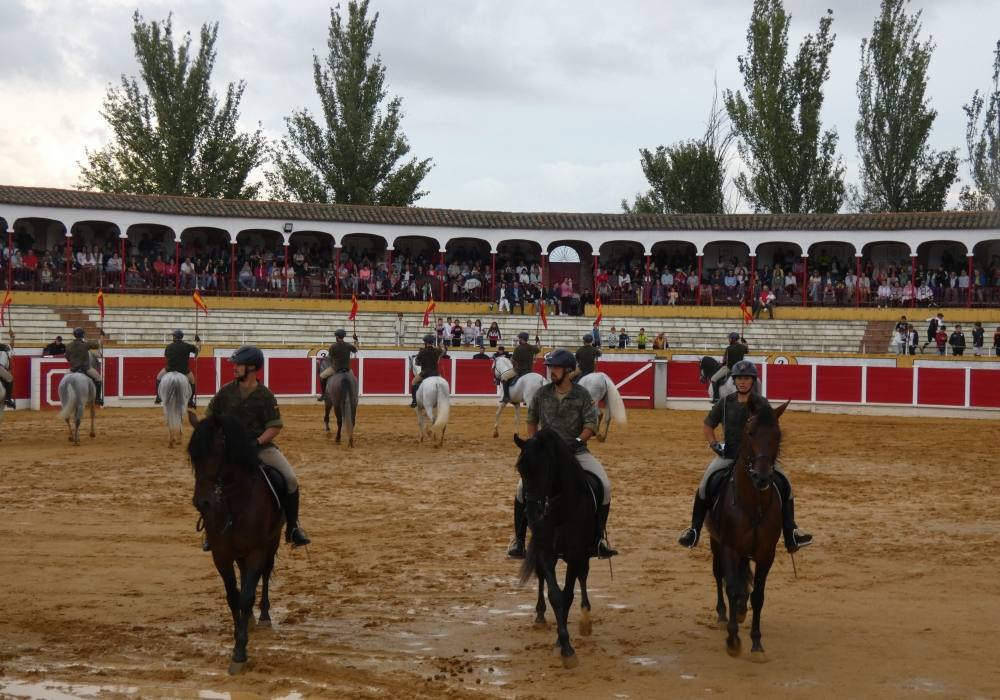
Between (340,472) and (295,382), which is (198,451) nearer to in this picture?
(340,472)

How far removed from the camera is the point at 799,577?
9023mm

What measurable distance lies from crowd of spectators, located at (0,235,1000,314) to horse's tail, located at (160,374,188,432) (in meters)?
16.6

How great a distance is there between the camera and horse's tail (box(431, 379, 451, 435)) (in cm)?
1739

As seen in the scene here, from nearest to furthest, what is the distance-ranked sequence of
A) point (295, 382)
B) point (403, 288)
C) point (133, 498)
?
point (133, 498)
point (295, 382)
point (403, 288)

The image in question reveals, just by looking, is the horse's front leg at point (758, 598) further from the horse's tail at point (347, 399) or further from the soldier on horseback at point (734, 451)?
the horse's tail at point (347, 399)

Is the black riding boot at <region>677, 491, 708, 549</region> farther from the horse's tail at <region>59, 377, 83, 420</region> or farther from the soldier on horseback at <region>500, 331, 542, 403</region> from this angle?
the horse's tail at <region>59, 377, 83, 420</region>

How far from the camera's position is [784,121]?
1775 inches

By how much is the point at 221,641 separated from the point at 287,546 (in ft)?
10.3

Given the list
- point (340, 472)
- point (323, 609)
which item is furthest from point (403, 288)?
point (323, 609)

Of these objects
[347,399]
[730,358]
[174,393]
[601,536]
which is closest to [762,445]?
[601,536]

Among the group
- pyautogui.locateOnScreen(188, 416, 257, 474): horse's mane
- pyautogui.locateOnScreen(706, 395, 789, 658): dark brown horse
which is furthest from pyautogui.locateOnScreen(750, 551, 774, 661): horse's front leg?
pyautogui.locateOnScreen(188, 416, 257, 474): horse's mane

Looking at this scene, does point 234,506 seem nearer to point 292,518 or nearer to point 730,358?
point 292,518

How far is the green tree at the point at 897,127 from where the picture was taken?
43938mm

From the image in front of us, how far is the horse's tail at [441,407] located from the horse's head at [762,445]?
10883 millimetres
